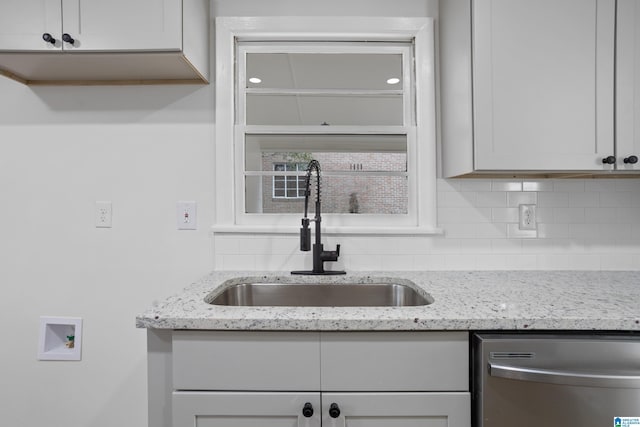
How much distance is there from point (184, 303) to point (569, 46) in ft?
5.21

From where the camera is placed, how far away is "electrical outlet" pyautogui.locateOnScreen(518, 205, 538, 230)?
1.60m

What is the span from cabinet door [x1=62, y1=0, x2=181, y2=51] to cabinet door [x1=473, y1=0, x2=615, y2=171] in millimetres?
1112

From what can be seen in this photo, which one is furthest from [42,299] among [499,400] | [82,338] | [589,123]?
[589,123]

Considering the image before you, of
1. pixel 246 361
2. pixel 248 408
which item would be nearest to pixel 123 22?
pixel 246 361

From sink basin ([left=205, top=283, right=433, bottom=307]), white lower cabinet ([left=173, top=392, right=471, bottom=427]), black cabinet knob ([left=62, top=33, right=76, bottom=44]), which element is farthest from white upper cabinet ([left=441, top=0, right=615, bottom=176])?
black cabinet knob ([left=62, top=33, right=76, bottom=44])

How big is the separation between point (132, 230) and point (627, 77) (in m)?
2.08

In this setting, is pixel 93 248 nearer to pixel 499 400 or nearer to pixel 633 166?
pixel 499 400

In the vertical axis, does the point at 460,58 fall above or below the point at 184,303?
above

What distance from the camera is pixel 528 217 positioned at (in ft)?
5.24

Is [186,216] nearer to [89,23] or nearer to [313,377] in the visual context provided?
[89,23]

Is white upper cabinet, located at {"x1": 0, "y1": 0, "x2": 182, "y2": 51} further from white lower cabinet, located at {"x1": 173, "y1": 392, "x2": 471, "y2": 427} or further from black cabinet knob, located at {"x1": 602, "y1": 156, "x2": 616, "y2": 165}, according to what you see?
black cabinet knob, located at {"x1": 602, "y1": 156, "x2": 616, "y2": 165}

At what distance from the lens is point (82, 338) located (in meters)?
1.62

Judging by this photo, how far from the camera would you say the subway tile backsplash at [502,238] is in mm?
1604

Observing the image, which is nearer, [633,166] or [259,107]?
[633,166]
